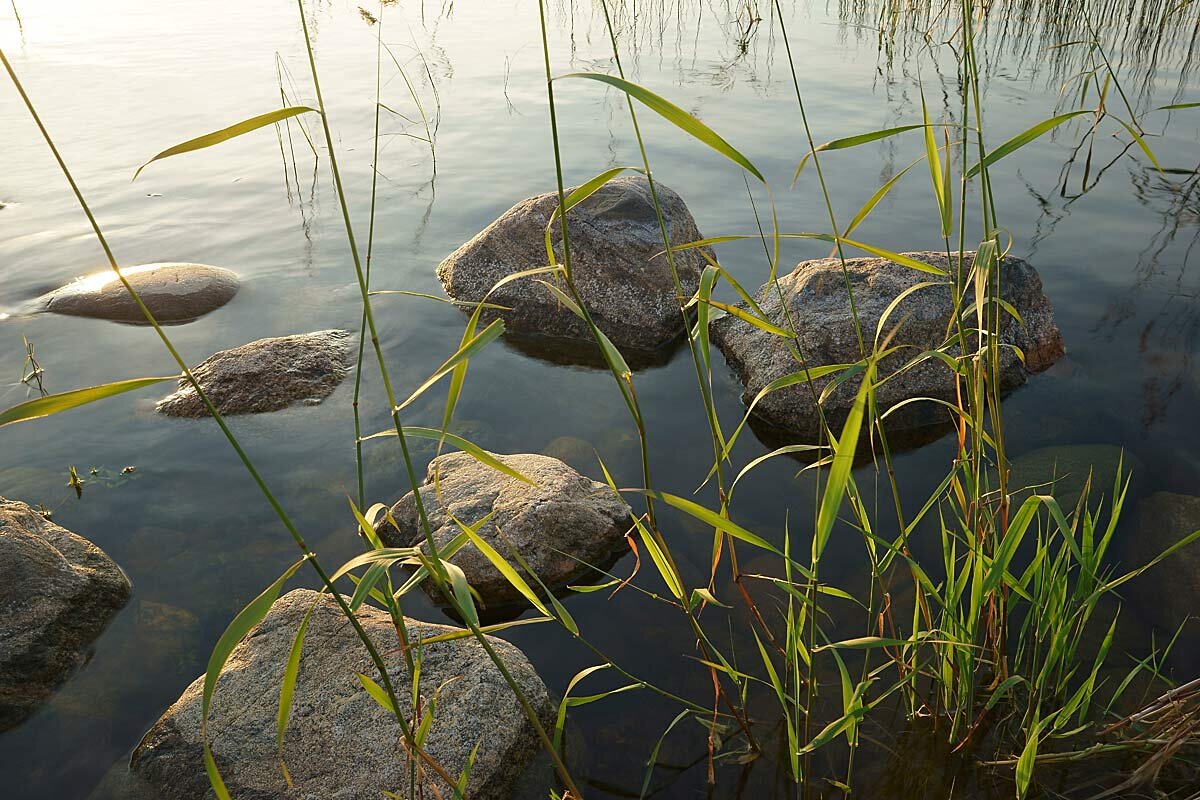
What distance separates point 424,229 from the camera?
735 centimetres

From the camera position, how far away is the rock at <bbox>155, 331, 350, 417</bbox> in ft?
16.2

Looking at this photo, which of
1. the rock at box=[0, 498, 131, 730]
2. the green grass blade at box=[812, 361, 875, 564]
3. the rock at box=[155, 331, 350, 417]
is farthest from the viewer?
the rock at box=[155, 331, 350, 417]

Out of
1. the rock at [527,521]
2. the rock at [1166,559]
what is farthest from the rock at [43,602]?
the rock at [1166,559]

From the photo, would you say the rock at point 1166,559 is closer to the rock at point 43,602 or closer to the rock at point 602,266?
the rock at point 602,266

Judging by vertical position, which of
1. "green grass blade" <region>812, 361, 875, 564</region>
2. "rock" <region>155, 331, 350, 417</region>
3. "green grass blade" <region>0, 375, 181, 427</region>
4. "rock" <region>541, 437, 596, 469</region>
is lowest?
"rock" <region>541, 437, 596, 469</region>

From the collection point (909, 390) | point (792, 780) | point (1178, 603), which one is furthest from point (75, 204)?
point (1178, 603)

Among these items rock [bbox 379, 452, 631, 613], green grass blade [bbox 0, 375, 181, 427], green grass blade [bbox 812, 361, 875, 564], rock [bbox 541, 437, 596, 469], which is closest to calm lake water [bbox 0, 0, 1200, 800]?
rock [bbox 541, 437, 596, 469]

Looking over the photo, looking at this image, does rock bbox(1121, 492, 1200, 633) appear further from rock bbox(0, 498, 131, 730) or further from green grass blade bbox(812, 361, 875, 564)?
rock bbox(0, 498, 131, 730)

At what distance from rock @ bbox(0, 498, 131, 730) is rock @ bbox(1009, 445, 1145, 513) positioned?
396 centimetres

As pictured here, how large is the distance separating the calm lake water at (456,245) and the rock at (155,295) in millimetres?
159

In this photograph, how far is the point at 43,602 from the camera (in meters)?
3.31

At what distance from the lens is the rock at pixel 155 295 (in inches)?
238

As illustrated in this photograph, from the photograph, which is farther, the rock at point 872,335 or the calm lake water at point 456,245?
the rock at point 872,335

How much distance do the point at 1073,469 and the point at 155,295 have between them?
574cm
